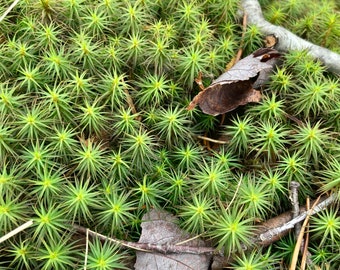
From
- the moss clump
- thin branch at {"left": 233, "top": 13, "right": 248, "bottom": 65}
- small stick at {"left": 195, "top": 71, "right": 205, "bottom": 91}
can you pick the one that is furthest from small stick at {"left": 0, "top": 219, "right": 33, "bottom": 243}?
thin branch at {"left": 233, "top": 13, "right": 248, "bottom": 65}

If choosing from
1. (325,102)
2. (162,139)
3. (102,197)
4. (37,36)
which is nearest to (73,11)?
(37,36)

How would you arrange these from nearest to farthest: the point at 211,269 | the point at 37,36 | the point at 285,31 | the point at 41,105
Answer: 1. the point at 211,269
2. the point at 41,105
3. the point at 37,36
4. the point at 285,31

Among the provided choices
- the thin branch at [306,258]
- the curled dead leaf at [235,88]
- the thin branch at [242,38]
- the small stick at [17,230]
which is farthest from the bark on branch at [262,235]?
the thin branch at [242,38]

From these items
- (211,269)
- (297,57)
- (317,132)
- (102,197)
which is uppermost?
(297,57)

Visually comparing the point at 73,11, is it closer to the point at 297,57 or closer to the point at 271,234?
the point at 297,57

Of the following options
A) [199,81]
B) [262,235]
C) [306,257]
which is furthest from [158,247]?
[199,81]

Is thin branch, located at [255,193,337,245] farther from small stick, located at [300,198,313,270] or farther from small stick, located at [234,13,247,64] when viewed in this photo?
small stick, located at [234,13,247,64]

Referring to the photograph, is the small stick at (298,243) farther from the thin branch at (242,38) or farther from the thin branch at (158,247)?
the thin branch at (242,38)
